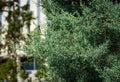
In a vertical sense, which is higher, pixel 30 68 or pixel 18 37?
pixel 18 37

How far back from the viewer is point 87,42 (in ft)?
17.3

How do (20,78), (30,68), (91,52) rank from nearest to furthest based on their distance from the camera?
(91,52), (20,78), (30,68)

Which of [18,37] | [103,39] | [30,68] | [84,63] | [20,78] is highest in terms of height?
[103,39]

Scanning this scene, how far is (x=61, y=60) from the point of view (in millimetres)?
5410

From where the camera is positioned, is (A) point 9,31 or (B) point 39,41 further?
(A) point 9,31

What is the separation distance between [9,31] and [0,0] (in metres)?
0.91

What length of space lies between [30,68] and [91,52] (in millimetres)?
13179

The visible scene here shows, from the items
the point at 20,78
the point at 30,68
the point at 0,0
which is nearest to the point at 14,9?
the point at 0,0

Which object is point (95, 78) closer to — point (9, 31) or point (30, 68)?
point (9, 31)

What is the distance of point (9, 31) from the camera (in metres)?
9.97

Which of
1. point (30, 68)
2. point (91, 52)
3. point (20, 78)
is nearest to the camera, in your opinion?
point (91, 52)

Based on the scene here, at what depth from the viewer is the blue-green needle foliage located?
204 inches

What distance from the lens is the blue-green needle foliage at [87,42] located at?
5172 millimetres

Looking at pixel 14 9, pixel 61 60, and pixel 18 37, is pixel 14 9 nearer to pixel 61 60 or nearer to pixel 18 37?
pixel 18 37
